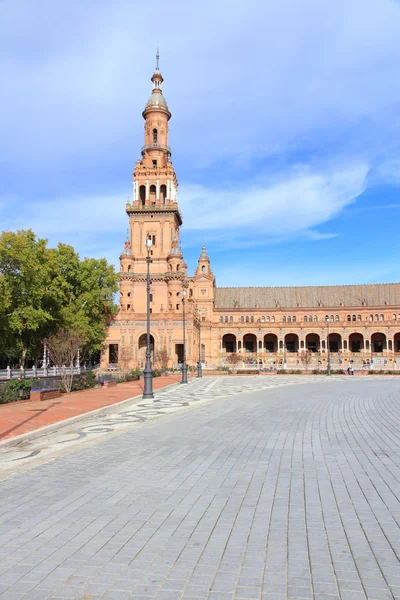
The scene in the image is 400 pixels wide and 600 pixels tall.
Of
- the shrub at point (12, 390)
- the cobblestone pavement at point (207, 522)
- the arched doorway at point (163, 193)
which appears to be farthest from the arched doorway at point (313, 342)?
the cobblestone pavement at point (207, 522)

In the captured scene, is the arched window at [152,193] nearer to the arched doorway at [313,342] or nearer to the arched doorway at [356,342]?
the arched doorway at [313,342]

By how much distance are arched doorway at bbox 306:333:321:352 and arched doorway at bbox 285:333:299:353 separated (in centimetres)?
225

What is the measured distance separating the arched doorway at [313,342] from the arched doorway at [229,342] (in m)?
15.4

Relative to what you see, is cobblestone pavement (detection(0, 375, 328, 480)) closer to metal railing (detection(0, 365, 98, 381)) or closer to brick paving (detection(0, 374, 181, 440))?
brick paving (detection(0, 374, 181, 440))

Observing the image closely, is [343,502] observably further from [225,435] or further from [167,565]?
[225,435]

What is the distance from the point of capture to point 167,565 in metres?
4.83

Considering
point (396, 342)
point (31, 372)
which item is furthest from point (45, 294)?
point (396, 342)

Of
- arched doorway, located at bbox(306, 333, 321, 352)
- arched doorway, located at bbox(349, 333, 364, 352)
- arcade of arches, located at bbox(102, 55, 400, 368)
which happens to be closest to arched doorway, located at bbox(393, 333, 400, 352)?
arcade of arches, located at bbox(102, 55, 400, 368)

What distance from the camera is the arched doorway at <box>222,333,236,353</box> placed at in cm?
9769

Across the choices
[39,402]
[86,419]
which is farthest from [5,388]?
[86,419]

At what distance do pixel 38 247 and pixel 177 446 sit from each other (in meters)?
33.2

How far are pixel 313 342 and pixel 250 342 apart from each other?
42.8 ft

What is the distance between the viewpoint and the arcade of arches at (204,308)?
226 feet

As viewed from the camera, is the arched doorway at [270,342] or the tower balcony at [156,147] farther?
the arched doorway at [270,342]
